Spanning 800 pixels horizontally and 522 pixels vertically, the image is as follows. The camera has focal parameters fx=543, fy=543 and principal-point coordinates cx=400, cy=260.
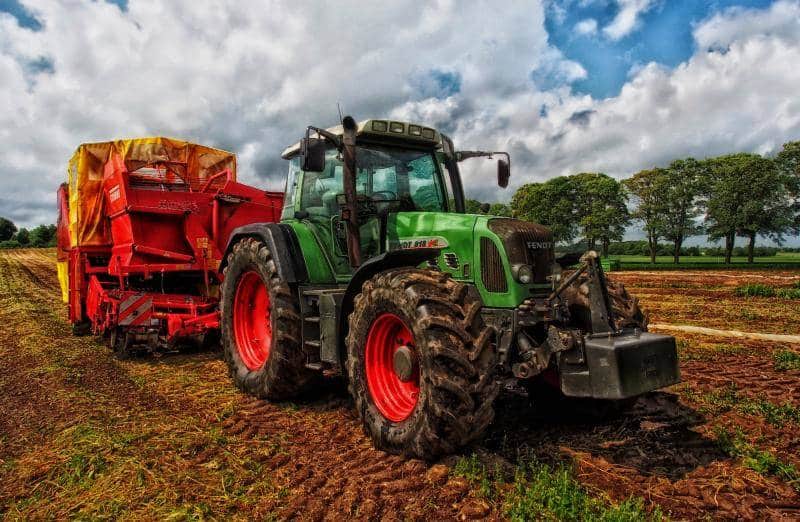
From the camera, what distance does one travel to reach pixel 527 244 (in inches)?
171

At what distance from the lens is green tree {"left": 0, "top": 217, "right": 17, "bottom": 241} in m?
A: 85.2

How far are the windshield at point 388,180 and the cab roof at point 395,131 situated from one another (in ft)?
0.44

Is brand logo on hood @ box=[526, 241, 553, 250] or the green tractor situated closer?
the green tractor

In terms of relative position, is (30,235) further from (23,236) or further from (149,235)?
(149,235)

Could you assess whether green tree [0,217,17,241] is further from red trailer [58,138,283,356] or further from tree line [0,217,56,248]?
red trailer [58,138,283,356]

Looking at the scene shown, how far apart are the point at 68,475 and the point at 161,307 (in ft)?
14.4

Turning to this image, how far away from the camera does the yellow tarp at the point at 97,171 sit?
28.4 feet

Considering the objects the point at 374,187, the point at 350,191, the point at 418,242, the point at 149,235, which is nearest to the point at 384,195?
the point at 374,187

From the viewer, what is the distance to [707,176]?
4694cm

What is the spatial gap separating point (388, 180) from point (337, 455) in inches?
104

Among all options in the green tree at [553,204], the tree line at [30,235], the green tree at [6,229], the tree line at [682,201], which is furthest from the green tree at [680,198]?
the green tree at [6,229]

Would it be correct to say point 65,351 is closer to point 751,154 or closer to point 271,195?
point 271,195

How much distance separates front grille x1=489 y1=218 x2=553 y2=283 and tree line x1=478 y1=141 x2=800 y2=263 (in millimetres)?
27830

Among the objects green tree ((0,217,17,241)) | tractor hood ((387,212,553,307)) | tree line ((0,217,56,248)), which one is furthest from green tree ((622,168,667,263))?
green tree ((0,217,17,241))
